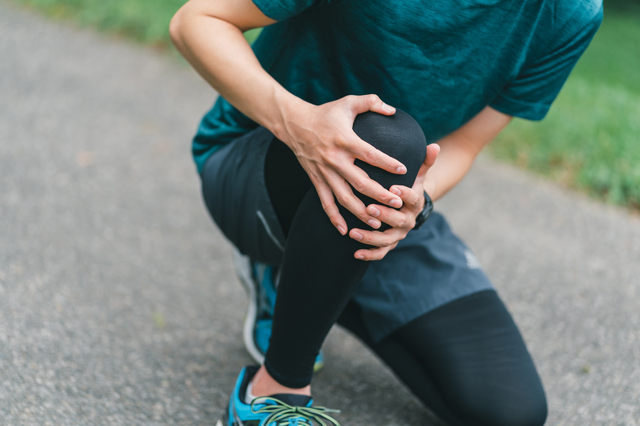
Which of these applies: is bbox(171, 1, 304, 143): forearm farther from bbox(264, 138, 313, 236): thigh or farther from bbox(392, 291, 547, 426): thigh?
bbox(392, 291, 547, 426): thigh

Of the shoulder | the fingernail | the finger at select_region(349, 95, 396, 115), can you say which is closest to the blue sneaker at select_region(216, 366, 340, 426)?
the fingernail

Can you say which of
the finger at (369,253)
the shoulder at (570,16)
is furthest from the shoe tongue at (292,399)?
the shoulder at (570,16)

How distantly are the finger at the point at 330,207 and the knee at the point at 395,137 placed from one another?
0.08 meters

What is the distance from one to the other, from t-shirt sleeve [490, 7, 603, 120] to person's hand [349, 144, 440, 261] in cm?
38

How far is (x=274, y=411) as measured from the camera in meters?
1.12

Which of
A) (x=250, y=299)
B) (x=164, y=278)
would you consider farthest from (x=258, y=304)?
(x=164, y=278)

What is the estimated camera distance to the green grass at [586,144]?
2713 millimetres

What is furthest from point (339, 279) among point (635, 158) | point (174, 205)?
point (635, 158)

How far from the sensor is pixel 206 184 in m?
1.39

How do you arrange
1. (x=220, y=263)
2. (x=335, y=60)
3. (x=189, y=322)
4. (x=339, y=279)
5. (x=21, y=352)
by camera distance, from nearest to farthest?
(x=339, y=279) < (x=335, y=60) < (x=21, y=352) < (x=189, y=322) < (x=220, y=263)

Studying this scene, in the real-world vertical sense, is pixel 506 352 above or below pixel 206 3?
below

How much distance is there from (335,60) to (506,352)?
778 millimetres

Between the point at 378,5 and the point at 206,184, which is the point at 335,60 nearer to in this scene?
the point at 378,5

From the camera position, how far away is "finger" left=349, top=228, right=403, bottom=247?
979 millimetres
